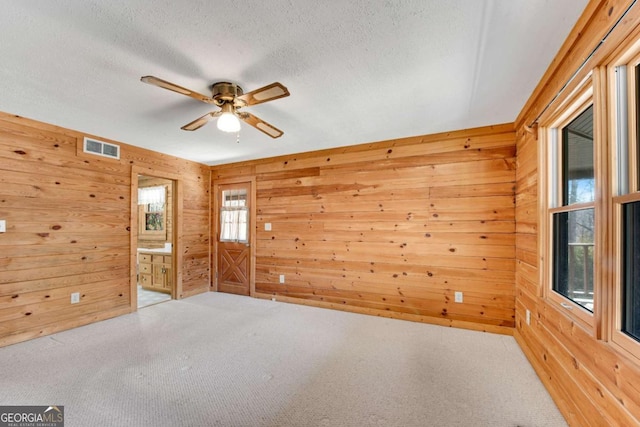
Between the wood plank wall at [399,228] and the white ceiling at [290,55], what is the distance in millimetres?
646

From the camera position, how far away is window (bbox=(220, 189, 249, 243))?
4.70 m

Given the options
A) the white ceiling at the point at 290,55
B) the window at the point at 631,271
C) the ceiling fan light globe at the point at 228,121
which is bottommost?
the window at the point at 631,271

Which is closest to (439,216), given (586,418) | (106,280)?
(586,418)

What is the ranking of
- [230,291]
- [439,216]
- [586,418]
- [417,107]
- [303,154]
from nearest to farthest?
[586,418] < [417,107] < [439,216] < [303,154] < [230,291]

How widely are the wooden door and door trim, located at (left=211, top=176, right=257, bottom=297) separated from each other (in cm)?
Answer: 4

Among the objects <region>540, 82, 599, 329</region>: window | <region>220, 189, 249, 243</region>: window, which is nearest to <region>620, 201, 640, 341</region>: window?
<region>540, 82, 599, 329</region>: window

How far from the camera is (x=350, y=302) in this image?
3.77 meters

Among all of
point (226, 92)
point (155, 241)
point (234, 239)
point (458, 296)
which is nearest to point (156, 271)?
point (155, 241)

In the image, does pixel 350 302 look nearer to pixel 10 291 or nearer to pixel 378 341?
pixel 378 341

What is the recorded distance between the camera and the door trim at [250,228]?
4555 millimetres

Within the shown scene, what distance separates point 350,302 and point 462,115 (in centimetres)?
270

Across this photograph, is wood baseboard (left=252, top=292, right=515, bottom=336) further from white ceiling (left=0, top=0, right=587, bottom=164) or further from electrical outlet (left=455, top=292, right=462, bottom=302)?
white ceiling (left=0, top=0, right=587, bottom=164)

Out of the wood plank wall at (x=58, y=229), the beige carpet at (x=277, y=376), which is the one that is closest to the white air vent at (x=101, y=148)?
the wood plank wall at (x=58, y=229)

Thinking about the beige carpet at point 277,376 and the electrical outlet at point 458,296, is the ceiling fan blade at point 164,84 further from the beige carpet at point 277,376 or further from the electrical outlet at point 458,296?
the electrical outlet at point 458,296
